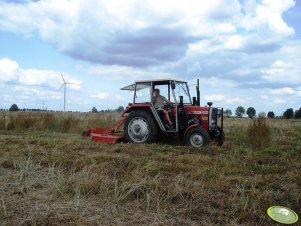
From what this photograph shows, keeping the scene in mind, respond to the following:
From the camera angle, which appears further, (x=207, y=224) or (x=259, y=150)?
(x=259, y=150)

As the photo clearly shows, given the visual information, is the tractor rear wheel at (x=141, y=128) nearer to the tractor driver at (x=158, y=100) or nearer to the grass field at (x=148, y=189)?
the tractor driver at (x=158, y=100)

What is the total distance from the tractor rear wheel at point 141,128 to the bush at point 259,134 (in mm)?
2515

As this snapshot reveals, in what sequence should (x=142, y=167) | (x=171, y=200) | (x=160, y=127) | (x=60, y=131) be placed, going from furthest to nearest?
(x=60, y=131) → (x=160, y=127) → (x=142, y=167) → (x=171, y=200)

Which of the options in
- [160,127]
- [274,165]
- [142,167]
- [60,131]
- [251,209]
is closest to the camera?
[251,209]

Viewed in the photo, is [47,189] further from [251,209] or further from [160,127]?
[160,127]

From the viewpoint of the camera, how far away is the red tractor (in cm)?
1066

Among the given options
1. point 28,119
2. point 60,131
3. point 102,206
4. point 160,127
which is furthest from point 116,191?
point 28,119

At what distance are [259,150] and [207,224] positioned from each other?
17.7ft

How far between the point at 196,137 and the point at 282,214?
585 cm

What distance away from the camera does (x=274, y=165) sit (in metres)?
7.20


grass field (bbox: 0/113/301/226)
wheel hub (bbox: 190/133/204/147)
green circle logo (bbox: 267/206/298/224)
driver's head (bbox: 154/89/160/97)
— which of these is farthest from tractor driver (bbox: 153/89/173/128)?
green circle logo (bbox: 267/206/298/224)

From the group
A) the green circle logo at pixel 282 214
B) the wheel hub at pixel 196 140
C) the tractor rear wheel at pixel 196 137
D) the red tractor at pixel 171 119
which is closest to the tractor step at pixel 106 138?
the red tractor at pixel 171 119

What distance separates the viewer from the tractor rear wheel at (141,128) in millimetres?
10828

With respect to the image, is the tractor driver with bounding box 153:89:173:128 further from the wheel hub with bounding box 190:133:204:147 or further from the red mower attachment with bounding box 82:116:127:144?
the wheel hub with bounding box 190:133:204:147
